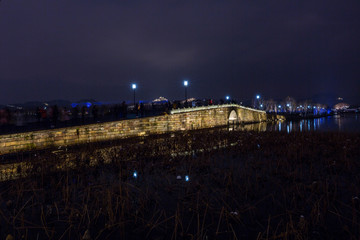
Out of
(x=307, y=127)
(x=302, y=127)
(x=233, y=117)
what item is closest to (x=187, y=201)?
(x=302, y=127)

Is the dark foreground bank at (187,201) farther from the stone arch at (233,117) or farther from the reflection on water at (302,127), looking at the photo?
the stone arch at (233,117)

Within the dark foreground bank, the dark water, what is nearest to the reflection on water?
the dark water

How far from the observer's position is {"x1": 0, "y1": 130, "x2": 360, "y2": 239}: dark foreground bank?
4.03 meters

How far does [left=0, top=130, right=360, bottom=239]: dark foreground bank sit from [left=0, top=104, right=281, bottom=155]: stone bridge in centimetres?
715

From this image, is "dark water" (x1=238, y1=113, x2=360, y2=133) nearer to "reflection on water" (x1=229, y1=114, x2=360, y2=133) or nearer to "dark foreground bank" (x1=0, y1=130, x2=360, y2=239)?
"reflection on water" (x1=229, y1=114, x2=360, y2=133)

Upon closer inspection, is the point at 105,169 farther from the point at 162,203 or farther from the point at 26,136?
the point at 26,136

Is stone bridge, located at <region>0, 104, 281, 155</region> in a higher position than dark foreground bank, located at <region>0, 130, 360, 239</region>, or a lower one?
higher

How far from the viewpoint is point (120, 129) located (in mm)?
21297

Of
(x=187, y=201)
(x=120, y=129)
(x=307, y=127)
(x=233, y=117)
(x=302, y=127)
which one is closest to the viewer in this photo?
(x=187, y=201)

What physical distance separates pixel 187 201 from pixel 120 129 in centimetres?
1741

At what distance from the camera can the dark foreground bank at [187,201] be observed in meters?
4.03

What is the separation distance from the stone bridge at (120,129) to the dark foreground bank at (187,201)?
715 cm

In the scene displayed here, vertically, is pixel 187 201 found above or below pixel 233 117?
below

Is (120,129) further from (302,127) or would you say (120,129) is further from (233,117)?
(302,127)
